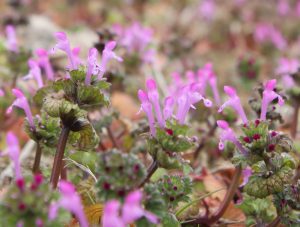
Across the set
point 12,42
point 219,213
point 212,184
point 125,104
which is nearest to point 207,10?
point 125,104

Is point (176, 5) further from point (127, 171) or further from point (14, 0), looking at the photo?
point (127, 171)

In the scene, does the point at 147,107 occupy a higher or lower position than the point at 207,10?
lower

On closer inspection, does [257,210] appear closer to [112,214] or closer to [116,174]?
[116,174]

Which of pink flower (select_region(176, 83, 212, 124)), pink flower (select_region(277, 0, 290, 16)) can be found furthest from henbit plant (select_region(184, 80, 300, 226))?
pink flower (select_region(277, 0, 290, 16))

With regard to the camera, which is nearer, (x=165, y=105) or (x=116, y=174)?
(x=116, y=174)

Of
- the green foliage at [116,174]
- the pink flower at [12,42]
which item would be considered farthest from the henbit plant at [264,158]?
the pink flower at [12,42]

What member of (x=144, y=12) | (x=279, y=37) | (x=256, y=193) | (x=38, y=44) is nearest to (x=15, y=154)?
(x=256, y=193)

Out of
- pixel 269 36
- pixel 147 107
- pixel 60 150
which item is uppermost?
pixel 269 36

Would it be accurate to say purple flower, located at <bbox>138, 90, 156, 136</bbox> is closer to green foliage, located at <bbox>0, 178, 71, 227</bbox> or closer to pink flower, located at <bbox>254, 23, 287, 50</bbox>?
green foliage, located at <bbox>0, 178, 71, 227</bbox>

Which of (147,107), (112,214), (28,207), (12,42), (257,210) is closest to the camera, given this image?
(112,214)
